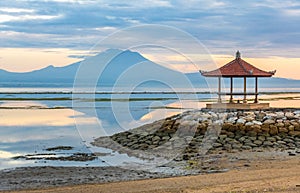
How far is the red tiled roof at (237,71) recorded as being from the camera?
27094 millimetres

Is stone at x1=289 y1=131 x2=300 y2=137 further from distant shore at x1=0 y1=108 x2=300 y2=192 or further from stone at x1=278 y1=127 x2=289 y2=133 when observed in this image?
stone at x1=278 y1=127 x2=289 y2=133

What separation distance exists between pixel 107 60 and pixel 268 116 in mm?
9413

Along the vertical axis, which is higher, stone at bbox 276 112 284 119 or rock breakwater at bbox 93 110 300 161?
stone at bbox 276 112 284 119

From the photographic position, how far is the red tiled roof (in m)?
27.1

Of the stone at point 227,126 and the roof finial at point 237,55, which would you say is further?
the roof finial at point 237,55

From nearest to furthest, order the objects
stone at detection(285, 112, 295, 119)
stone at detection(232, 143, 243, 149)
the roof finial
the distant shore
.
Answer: the distant shore → stone at detection(232, 143, 243, 149) → stone at detection(285, 112, 295, 119) → the roof finial

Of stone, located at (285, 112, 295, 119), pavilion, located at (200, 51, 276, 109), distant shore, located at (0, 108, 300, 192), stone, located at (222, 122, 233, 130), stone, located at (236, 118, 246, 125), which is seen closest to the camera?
distant shore, located at (0, 108, 300, 192)

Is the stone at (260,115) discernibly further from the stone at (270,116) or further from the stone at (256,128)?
the stone at (256,128)

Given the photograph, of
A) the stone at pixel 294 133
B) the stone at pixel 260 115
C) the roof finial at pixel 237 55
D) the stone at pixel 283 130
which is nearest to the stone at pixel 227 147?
the stone at pixel 283 130

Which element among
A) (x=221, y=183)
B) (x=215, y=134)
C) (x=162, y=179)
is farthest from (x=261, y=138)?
(x=221, y=183)

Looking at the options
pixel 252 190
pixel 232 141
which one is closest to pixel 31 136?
pixel 232 141

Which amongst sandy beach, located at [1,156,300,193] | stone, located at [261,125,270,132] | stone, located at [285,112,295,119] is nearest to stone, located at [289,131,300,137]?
stone, located at [261,125,270,132]

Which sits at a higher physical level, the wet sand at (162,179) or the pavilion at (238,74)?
the pavilion at (238,74)

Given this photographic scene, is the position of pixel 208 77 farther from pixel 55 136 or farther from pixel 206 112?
pixel 55 136
